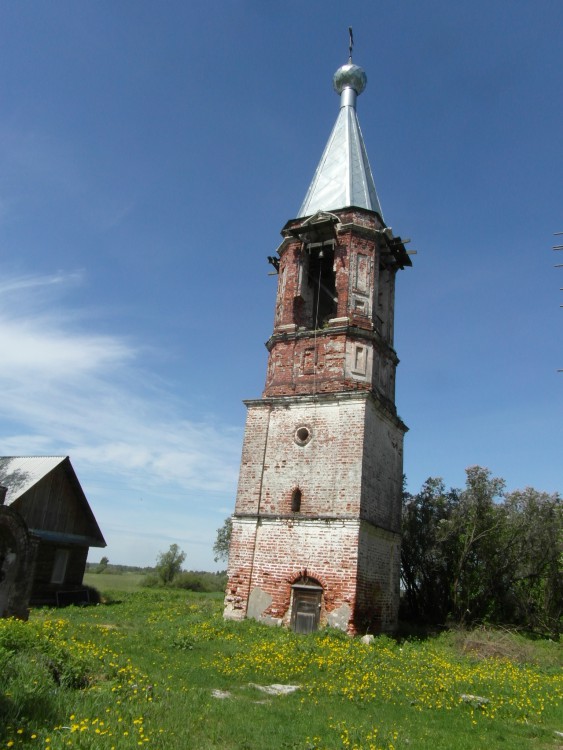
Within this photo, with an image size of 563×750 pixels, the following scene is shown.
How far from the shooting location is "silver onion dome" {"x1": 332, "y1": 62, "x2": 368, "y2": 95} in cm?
2262

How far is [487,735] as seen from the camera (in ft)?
23.7

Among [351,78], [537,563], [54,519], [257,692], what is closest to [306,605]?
[257,692]

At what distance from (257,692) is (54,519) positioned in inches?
561

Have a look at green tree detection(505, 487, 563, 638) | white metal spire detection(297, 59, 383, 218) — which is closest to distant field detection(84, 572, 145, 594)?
green tree detection(505, 487, 563, 638)

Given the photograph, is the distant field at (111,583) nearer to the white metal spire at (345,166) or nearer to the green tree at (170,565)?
the green tree at (170,565)

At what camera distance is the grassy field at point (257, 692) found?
6031 millimetres

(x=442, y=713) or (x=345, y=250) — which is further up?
(x=345, y=250)

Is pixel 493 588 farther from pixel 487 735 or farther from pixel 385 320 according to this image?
pixel 487 735

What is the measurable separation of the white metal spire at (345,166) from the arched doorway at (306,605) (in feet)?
37.5

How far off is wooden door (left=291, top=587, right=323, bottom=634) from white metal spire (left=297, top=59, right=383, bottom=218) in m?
11.6

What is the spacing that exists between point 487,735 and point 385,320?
1262 cm

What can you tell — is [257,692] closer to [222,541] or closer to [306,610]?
[306,610]

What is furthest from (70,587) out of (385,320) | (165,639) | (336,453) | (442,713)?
(442,713)

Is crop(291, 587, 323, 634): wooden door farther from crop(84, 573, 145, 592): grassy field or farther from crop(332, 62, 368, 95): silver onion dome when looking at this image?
crop(332, 62, 368, 95): silver onion dome
